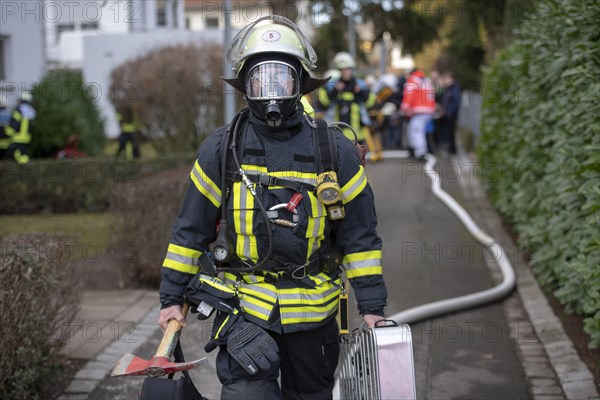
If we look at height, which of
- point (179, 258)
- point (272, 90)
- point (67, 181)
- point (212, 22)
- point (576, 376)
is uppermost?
point (212, 22)

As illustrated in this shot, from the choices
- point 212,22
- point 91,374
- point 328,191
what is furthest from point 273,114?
point 212,22

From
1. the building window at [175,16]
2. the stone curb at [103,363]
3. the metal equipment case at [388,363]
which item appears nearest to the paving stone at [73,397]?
the stone curb at [103,363]

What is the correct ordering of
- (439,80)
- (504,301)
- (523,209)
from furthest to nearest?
(439,80), (523,209), (504,301)

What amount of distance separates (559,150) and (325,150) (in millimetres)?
3234

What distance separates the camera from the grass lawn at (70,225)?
11048 millimetres

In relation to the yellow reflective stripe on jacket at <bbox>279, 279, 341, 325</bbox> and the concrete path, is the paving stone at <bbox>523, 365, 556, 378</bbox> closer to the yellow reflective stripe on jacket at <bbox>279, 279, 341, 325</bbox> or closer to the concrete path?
the concrete path

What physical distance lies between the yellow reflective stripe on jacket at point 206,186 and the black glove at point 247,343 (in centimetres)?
52

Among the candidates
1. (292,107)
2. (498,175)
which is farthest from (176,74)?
(292,107)

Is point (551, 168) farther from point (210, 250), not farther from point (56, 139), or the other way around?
point (56, 139)

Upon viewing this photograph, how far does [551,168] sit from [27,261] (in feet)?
14.0

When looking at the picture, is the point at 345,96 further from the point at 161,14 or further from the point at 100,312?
the point at 161,14

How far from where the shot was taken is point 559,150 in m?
6.38

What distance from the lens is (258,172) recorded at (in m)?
3.68

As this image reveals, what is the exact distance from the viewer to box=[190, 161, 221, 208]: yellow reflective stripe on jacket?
373cm
